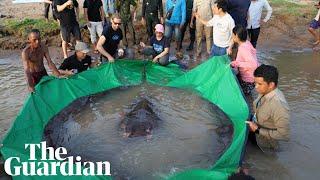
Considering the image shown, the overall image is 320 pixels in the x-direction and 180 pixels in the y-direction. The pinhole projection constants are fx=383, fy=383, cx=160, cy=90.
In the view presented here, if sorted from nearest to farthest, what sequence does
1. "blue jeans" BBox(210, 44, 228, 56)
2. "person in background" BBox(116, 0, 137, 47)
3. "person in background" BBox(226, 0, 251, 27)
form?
"blue jeans" BBox(210, 44, 228, 56) < "person in background" BBox(226, 0, 251, 27) < "person in background" BBox(116, 0, 137, 47)

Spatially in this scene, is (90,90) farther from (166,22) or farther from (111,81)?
(166,22)

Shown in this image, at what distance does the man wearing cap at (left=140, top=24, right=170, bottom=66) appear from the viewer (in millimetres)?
8164

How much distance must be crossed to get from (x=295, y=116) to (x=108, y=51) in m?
3.93

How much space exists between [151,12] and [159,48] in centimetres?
163

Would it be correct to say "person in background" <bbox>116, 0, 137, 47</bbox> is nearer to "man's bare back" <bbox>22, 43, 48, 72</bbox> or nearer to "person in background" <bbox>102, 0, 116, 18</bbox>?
"person in background" <bbox>102, 0, 116, 18</bbox>

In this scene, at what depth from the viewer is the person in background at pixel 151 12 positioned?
31.4 ft

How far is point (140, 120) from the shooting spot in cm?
633

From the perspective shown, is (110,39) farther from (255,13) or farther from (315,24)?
(315,24)

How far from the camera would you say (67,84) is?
680 centimetres

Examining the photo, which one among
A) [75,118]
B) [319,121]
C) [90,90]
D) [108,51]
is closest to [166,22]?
[108,51]

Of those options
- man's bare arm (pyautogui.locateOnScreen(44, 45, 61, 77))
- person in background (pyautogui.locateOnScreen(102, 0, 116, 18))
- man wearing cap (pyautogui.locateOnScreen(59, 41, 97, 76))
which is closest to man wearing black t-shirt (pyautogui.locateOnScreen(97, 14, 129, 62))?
man wearing cap (pyautogui.locateOnScreen(59, 41, 97, 76))

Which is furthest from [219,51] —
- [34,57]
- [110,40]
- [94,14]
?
[34,57]

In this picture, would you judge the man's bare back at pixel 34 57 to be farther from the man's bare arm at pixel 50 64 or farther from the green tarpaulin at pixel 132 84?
the green tarpaulin at pixel 132 84

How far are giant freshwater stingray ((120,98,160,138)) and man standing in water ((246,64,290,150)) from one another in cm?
174
